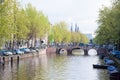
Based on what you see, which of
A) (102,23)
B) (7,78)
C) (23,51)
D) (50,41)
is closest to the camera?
(7,78)

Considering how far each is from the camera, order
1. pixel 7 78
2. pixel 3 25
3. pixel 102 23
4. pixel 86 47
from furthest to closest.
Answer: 1. pixel 86 47
2. pixel 102 23
3. pixel 3 25
4. pixel 7 78

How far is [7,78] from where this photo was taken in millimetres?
55531

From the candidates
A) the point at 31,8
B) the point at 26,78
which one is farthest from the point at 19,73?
the point at 31,8

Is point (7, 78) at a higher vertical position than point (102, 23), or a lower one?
lower

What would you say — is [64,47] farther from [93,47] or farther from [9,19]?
[9,19]

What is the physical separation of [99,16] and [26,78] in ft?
135

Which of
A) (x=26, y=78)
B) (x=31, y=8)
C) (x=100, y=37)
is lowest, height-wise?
(x=26, y=78)

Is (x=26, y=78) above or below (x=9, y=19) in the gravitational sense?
below

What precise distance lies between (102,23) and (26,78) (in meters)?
39.0

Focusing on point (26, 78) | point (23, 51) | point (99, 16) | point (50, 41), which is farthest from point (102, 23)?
point (50, 41)

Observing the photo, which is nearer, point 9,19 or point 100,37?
point 9,19

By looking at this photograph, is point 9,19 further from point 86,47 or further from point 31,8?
point 86,47

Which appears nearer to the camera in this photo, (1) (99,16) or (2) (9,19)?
(2) (9,19)

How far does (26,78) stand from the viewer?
5578 cm
